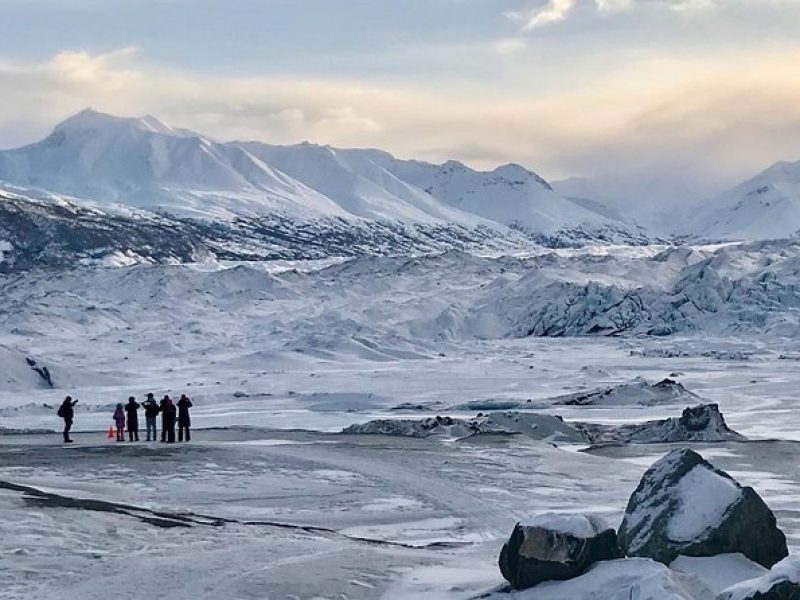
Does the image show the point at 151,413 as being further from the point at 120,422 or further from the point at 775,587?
the point at 775,587

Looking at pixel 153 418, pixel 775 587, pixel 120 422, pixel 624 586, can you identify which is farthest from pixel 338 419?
pixel 775 587

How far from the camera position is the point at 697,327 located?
2628 inches

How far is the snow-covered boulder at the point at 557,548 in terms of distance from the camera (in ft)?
31.3

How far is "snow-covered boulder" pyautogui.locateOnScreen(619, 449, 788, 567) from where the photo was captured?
1016cm

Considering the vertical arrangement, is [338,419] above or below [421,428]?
below

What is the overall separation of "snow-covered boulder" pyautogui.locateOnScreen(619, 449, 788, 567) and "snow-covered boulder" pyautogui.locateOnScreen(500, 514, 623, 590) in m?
0.72

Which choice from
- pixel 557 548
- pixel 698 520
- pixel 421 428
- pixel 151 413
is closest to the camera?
pixel 557 548

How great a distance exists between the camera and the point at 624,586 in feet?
29.0

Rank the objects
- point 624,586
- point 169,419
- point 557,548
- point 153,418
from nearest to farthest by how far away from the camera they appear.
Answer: point 624,586 → point 557,548 → point 169,419 → point 153,418

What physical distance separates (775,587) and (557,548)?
224 cm

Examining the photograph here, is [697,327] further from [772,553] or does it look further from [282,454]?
[772,553]

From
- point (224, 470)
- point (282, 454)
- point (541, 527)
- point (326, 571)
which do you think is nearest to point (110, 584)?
point (326, 571)

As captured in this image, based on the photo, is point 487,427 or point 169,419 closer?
point 169,419

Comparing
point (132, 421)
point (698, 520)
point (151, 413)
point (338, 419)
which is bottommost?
point (338, 419)
